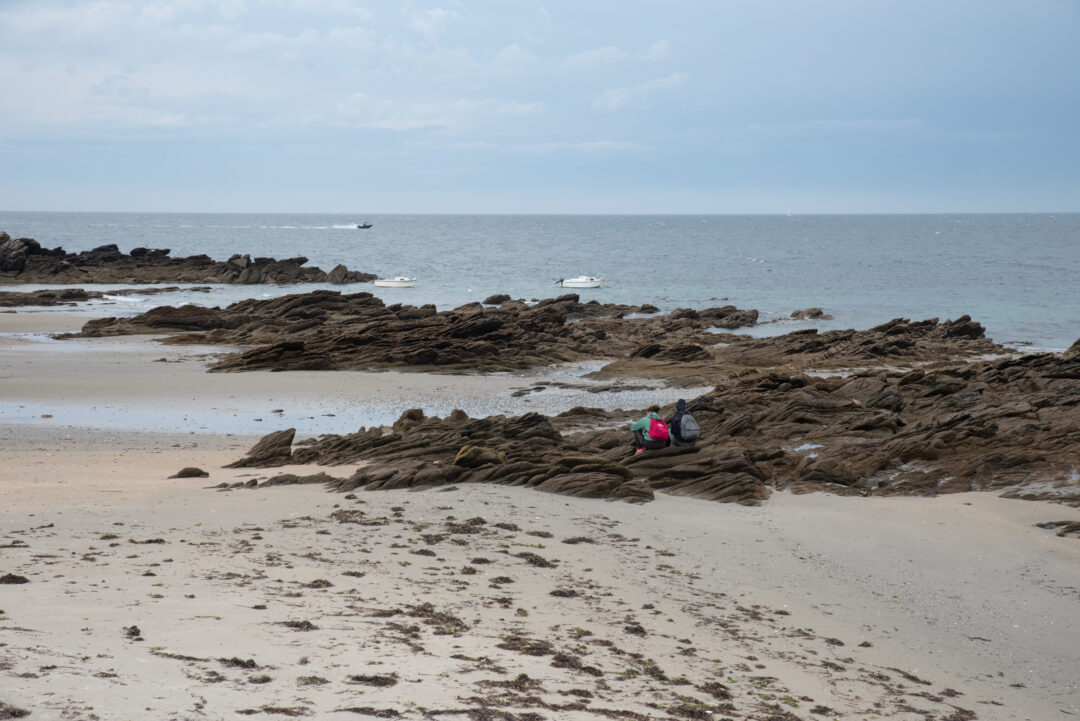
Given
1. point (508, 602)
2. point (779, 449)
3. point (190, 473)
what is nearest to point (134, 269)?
point (190, 473)

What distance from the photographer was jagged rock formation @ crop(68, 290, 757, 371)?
27828 millimetres

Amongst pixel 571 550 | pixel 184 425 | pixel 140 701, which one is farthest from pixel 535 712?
pixel 184 425

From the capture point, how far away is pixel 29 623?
263 inches

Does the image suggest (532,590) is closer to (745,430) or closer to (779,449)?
(779,449)

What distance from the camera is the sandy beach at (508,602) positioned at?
6062 mm

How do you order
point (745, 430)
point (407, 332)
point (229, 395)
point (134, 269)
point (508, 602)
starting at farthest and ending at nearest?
point (134, 269) → point (407, 332) → point (229, 395) → point (745, 430) → point (508, 602)

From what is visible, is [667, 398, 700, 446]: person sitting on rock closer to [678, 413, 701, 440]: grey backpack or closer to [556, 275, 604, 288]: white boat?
[678, 413, 701, 440]: grey backpack

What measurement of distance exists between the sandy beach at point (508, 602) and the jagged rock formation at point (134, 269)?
1985 inches

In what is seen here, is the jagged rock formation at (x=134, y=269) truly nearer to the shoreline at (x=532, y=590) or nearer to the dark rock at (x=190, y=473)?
the dark rock at (x=190, y=473)

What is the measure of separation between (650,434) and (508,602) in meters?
6.80

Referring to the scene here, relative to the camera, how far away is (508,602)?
8.61m

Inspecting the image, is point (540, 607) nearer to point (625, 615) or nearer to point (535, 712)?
point (625, 615)

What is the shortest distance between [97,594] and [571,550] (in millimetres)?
5117

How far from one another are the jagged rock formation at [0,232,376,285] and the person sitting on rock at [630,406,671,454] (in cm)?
5377
